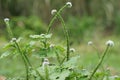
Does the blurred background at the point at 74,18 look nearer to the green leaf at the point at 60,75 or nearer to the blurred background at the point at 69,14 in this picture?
the blurred background at the point at 69,14

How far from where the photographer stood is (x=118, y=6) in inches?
579

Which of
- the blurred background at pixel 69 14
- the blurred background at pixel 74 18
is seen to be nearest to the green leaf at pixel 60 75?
the blurred background at pixel 74 18

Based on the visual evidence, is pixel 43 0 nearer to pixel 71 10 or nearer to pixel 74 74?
pixel 71 10

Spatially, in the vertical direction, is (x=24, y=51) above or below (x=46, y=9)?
below

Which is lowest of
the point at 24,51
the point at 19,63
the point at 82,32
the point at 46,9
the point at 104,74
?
the point at 104,74

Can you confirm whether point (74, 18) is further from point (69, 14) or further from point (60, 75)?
point (60, 75)

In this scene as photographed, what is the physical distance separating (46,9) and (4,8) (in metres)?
1.17

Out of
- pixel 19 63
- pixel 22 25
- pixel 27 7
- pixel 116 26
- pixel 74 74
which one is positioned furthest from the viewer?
pixel 116 26

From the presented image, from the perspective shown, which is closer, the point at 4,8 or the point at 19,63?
the point at 19,63

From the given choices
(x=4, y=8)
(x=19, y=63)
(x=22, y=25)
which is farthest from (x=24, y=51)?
(x=4, y=8)

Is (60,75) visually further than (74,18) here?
No

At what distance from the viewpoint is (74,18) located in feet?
42.1

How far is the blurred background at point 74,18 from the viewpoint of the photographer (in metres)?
11.0

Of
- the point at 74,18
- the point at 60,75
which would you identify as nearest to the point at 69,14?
the point at 74,18
